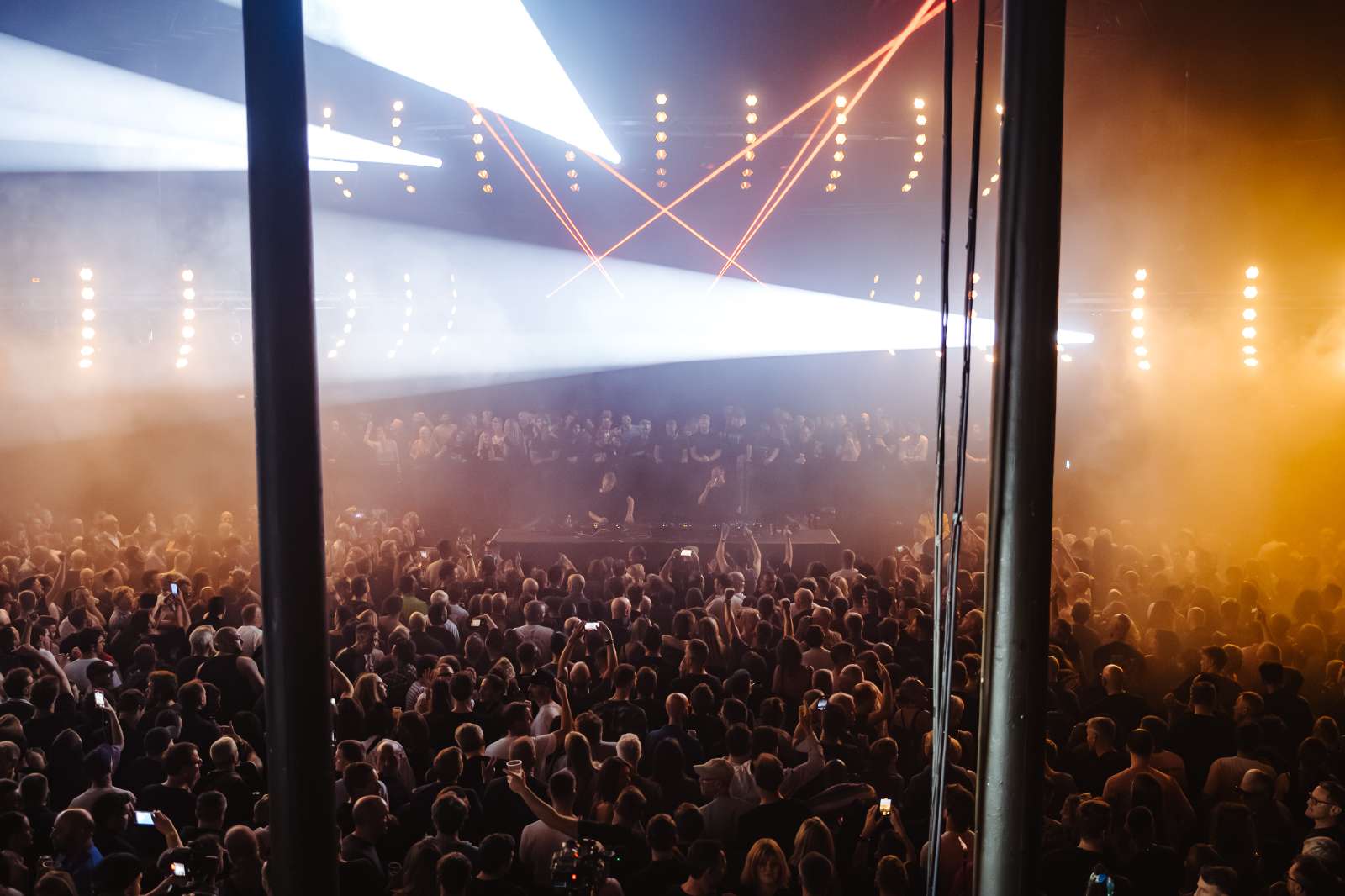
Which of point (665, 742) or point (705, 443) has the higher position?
point (705, 443)

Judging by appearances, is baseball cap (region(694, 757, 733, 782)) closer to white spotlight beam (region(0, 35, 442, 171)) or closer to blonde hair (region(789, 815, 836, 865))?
blonde hair (region(789, 815, 836, 865))

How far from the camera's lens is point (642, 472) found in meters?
14.9

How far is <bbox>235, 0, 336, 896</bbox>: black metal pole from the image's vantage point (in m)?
2.26

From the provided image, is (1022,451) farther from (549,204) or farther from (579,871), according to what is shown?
(549,204)

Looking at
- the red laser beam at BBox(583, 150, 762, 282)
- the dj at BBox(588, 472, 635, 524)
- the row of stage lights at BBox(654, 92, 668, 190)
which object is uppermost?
the row of stage lights at BBox(654, 92, 668, 190)

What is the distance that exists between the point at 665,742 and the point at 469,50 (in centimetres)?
819

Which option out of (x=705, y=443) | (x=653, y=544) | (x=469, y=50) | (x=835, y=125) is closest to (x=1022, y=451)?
(x=469, y=50)

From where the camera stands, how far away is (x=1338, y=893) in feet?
10.9

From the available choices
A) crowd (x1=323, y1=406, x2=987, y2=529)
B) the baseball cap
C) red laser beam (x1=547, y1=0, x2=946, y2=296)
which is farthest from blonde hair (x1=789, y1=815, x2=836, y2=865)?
crowd (x1=323, y1=406, x2=987, y2=529)

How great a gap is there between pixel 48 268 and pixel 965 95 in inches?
479

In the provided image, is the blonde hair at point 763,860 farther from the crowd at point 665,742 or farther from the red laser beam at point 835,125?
the red laser beam at point 835,125

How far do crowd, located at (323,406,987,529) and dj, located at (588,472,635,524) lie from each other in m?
0.11

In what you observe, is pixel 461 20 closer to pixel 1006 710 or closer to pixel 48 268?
pixel 48 268

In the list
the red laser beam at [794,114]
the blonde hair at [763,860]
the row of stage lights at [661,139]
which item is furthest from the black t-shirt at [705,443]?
the blonde hair at [763,860]
